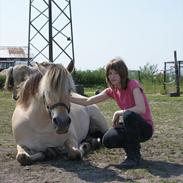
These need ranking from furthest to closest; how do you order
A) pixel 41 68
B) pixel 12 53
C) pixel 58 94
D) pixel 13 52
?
pixel 13 52 → pixel 12 53 → pixel 41 68 → pixel 58 94

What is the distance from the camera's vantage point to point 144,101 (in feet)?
16.3

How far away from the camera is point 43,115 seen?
5.15m

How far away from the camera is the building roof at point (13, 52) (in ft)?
164

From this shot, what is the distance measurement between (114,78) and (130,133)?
61 cm

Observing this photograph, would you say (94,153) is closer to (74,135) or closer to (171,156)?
(74,135)

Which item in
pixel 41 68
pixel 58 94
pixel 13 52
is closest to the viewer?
pixel 58 94

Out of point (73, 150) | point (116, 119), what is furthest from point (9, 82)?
point (116, 119)

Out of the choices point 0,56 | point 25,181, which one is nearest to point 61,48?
point 25,181

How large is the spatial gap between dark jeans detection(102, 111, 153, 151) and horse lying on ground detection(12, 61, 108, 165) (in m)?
0.43

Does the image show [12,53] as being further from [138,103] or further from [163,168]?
[163,168]

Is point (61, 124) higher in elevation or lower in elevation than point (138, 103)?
lower

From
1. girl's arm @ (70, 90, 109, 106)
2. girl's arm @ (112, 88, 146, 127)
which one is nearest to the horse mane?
girl's arm @ (70, 90, 109, 106)

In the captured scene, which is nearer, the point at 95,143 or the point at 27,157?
the point at 27,157

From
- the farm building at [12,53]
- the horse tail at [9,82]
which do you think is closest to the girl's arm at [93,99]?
the horse tail at [9,82]
